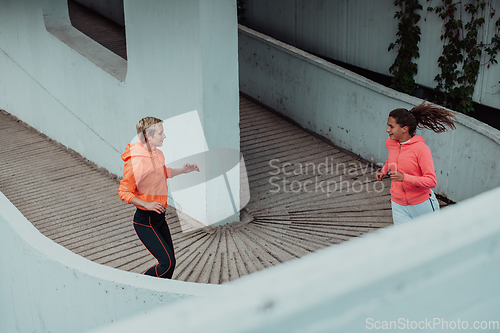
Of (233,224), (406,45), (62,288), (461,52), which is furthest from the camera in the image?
(406,45)

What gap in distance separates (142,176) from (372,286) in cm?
369

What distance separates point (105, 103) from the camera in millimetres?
7766

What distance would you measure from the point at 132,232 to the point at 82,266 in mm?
2875

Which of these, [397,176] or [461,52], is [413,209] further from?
[461,52]

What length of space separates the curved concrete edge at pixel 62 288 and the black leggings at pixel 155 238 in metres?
0.72

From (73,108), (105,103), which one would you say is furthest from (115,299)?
(73,108)

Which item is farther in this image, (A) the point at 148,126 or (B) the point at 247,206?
(B) the point at 247,206

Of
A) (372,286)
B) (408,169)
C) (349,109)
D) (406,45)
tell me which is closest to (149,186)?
(408,169)

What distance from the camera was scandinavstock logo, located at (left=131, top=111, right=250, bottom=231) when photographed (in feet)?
20.8

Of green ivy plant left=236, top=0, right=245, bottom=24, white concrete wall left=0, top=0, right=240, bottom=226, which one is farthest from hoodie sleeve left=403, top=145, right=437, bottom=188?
green ivy plant left=236, top=0, right=245, bottom=24

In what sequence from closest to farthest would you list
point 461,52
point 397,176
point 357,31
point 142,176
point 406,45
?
point 397,176 → point 142,176 → point 461,52 → point 406,45 → point 357,31

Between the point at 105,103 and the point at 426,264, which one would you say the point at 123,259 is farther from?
the point at 426,264

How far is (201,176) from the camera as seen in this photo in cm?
646

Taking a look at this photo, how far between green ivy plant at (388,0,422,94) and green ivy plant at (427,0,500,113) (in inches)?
16.9
